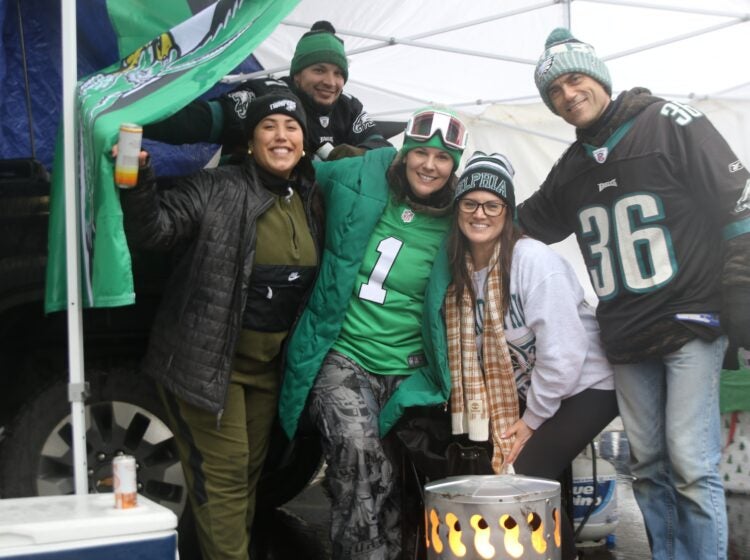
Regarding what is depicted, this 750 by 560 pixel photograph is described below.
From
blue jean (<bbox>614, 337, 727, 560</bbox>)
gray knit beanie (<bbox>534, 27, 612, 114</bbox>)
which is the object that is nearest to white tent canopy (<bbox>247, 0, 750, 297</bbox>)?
gray knit beanie (<bbox>534, 27, 612, 114</bbox>)

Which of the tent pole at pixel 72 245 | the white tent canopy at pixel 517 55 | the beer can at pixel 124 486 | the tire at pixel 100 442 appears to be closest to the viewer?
the beer can at pixel 124 486

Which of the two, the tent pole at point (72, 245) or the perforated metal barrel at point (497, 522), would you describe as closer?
the perforated metal barrel at point (497, 522)

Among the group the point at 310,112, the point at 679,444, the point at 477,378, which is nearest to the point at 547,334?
the point at 477,378

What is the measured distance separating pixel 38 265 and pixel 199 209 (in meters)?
1.00

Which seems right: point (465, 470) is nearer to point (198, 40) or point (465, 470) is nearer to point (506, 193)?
point (506, 193)

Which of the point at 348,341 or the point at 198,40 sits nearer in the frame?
the point at 198,40

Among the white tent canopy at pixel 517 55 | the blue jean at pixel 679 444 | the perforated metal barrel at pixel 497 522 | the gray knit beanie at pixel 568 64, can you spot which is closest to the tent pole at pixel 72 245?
the perforated metal barrel at pixel 497 522

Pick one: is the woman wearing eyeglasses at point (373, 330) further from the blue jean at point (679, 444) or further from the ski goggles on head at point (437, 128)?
the blue jean at point (679, 444)

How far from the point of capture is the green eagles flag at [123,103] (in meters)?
2.99

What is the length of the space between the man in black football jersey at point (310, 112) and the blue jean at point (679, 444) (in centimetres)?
173

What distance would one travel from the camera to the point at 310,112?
4324 millimetres

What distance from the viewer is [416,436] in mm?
3619

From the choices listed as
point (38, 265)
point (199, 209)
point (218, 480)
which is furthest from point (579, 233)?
point (38, 265)

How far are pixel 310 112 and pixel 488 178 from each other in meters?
1.18
